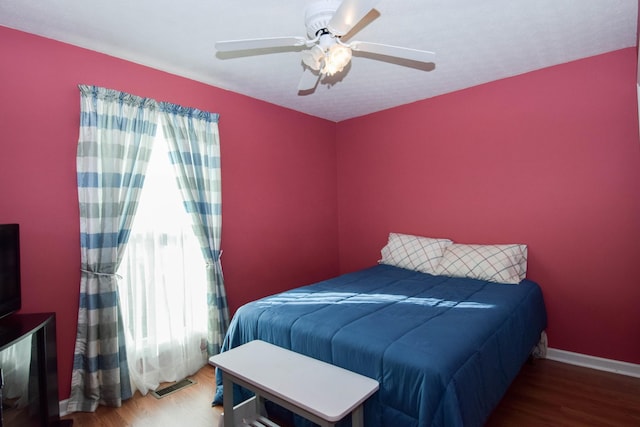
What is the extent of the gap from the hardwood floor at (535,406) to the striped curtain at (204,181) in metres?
0.54

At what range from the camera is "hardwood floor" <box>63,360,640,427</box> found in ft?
6.20

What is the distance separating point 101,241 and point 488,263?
9.39ft

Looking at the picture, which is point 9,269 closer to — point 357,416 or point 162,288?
point 162,288

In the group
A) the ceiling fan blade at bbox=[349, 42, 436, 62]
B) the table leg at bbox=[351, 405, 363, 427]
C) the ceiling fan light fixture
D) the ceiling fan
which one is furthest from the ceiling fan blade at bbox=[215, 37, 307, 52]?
the table leg at bbox=[351, 405, 363, 427]

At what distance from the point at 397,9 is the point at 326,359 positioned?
192 cm

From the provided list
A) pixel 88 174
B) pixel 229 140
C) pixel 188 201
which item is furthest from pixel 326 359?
pixel 229 140

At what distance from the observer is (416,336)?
1579mm

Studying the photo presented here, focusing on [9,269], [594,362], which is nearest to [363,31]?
[9,269]

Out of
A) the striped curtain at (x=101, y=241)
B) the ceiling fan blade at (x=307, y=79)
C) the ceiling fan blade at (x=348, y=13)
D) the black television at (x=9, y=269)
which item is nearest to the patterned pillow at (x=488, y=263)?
the ceiling fan blade at (x=307, y=79)

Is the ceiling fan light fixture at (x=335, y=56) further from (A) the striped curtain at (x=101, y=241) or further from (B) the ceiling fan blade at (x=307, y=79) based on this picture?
(A) the striped curtain at (x=101, y=241)

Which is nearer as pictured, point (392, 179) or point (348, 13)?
point (348, 13)

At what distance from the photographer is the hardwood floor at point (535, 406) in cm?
189

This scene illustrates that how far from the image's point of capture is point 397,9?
5.94 feet

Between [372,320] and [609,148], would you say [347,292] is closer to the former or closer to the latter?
[372,320]
